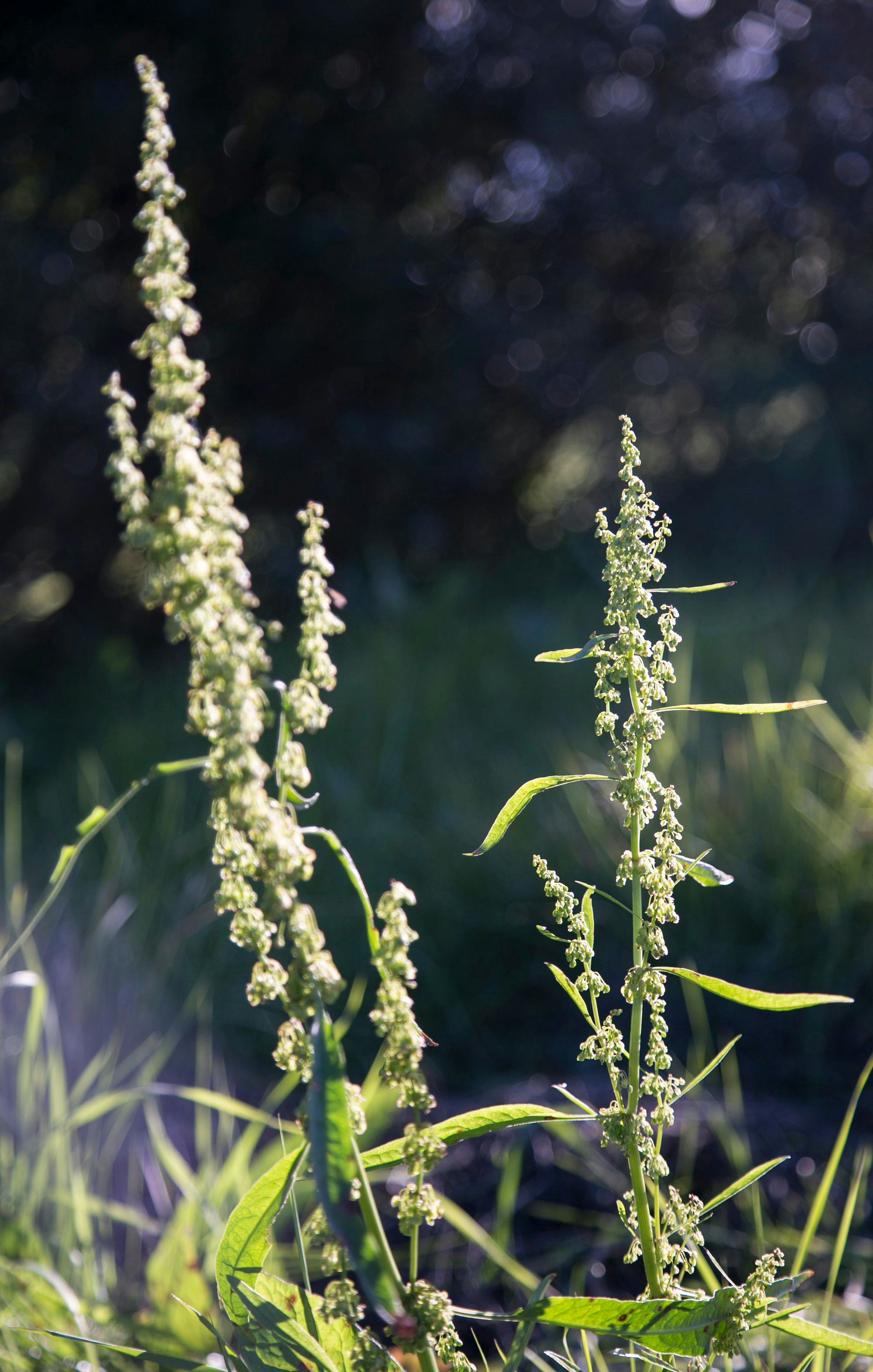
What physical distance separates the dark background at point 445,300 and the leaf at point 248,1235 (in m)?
2.68

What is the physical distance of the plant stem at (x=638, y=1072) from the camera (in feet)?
1.53

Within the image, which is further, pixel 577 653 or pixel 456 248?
pixel 456 248

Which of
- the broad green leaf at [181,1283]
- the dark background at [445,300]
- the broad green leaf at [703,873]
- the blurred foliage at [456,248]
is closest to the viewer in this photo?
the broad green leaf at [703,873]

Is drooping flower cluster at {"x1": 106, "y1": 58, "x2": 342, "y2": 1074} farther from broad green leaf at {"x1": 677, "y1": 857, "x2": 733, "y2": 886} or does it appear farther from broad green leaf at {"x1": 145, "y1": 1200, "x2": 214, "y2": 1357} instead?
broad green leaf at {"x1": 145, "y1": 1200, "x2": 214, "y2": 1357}

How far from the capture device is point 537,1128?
1.47 m

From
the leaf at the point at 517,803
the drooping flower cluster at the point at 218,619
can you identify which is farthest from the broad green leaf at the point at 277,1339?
the leaf at the point at 517,803

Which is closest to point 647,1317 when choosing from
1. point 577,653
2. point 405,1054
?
point 405,1054

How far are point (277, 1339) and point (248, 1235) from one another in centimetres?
4

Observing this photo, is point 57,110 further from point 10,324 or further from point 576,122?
point 576,122

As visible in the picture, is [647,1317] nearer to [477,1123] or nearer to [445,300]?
Answer: [477,1123]

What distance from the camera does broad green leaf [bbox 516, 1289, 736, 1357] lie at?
0.43 meters

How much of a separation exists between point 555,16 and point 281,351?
6.15 ft

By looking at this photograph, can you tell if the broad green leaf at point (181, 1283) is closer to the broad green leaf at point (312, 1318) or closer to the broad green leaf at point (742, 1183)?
the broad green leaf at point (312, 1318)

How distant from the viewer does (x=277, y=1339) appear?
0.45m
